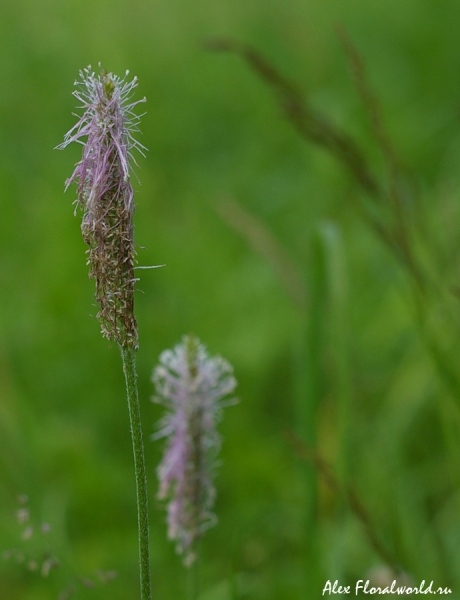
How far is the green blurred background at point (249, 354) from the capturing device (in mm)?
2443

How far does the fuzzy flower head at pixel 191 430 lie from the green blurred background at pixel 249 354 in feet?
0.50

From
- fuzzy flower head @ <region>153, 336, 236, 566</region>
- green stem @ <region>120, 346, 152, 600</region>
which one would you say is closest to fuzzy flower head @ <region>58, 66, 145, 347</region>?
green stem @ <region>120, 346, 152, 600</region>

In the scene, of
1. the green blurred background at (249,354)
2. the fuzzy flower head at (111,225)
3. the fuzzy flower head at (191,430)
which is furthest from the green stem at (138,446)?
the green blurred background at (249,354)

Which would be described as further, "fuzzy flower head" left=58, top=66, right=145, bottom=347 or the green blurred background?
the green blurred background

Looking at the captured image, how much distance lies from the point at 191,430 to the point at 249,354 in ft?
6.05

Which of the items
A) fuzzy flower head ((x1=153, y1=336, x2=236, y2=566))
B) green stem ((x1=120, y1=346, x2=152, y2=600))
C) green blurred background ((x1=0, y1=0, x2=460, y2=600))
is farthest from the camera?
green blurred background ((x1=0, y1=0, x2=460, y2=600))

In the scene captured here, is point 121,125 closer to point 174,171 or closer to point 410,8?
point 174,171

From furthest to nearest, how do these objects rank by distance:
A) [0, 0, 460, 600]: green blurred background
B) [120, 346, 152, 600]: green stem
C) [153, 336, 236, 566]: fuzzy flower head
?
Result: [0, 0, 460, 600]: green blurred background, [153, 336, 236, 566]: fuzzy flower head, [120, 346, 152, 600]: green stem

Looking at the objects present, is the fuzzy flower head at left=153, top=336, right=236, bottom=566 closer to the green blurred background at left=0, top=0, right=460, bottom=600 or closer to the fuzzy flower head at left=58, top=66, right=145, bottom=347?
the green blurred background at left=0, top=0, right=460, bottom=600

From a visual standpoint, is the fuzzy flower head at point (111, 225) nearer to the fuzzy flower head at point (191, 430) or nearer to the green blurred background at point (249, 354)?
the fuzzy flower head at point (191, 430)

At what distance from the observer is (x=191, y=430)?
137 centimetres

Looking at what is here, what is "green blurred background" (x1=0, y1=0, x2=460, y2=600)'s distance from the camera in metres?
2.44

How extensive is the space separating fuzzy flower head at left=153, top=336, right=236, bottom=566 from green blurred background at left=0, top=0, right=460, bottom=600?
0.50 feet

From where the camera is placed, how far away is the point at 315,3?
748cm
